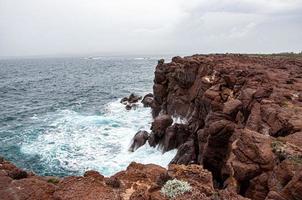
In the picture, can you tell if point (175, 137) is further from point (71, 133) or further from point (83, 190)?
point (83, 190)

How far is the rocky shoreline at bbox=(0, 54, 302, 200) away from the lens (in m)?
11.3

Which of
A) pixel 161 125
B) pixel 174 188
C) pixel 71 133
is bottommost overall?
pixel 71 133

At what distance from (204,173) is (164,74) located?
4167 cm

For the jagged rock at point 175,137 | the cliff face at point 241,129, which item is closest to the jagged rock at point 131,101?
the cliff face at point 241,129

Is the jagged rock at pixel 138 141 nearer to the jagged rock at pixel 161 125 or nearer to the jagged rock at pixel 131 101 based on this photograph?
the jagged rock at pixel 161 125

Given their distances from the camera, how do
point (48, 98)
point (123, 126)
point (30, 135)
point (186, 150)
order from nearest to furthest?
point (186, 150), point (30, 135), point (123, 126), point (48, 98)

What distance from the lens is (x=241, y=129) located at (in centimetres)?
2123

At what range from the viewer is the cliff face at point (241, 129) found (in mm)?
14953

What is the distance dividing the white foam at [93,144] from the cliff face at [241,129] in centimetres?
344

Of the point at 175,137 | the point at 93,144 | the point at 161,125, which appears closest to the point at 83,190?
the point at 175,137

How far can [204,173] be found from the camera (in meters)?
11.9

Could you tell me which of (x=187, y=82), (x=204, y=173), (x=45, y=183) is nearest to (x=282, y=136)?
(x=204, y=173)

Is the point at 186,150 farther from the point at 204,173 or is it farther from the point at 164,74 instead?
the point at 164,74

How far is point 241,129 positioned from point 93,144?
74.9 feet
